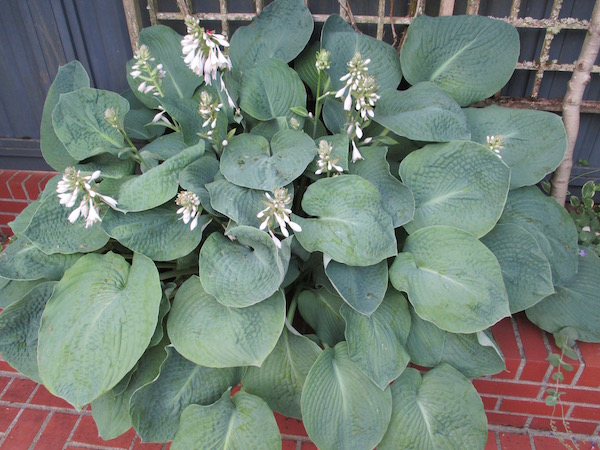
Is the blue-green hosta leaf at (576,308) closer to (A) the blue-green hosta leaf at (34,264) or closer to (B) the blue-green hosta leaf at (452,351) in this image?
(B) the blue-green hosta leaf at (452,351)

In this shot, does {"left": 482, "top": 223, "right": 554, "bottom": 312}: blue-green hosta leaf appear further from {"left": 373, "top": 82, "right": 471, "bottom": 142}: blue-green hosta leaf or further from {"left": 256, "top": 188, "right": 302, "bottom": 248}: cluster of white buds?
{"left": 256, "top": 188, "right": 302, "bottom": 248}: cluster of white buds

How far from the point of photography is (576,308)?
1.96 meters

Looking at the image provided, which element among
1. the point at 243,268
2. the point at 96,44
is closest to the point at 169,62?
the point at 96,44

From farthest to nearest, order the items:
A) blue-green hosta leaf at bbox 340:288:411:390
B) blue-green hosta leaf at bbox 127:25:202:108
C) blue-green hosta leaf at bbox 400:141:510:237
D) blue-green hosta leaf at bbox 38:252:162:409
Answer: blue-green hosta leaf at bbox 127:25:202:108
blue-green hosta leaf at bbox 400:141:510:237
blue-green hosta leaf at bbox 340:288:411:390
blue-green hosta leaf at bbox 38:252:162:409

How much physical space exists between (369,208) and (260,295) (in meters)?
0.47

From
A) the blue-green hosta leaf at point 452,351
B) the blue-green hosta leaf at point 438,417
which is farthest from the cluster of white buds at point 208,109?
the blue-green hosta leaf at point 438,417

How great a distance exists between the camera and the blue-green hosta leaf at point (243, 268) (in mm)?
1575

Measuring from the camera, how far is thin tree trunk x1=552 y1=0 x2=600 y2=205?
1.98 meters

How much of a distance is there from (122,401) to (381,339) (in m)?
0.96

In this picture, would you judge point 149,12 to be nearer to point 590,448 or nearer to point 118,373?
point 118,373

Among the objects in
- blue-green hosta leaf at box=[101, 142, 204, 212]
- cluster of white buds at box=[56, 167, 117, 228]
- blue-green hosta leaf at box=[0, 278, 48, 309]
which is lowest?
blue-green hosta leaf at box=[0, 278, 48, 309]

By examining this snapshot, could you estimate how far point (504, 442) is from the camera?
2.01 m

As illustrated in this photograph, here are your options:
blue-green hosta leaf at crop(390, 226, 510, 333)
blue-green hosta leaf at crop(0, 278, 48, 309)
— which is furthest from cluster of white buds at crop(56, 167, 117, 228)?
blue-green hosta leaf at crop(390, 226, 510, 333)

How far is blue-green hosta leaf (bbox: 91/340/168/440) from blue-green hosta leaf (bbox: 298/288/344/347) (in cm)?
55
